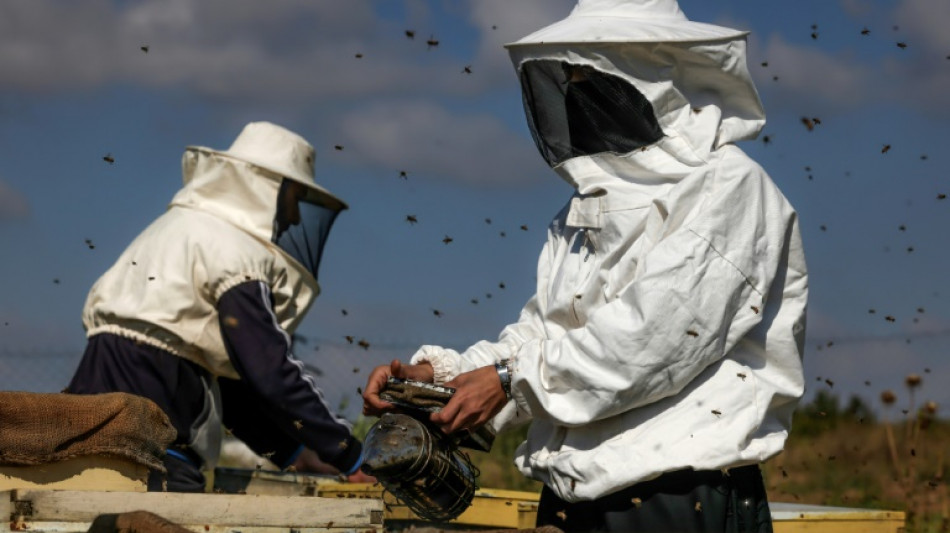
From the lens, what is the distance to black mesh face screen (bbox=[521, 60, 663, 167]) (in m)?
3.08

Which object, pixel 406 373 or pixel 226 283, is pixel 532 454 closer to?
pixel 406 373

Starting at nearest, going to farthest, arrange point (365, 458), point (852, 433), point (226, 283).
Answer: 1. point (365, 458)
2. point (226, 283)
3. point (852, 433)

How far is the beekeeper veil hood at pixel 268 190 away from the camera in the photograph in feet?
19.7

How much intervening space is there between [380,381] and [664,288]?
845 mm

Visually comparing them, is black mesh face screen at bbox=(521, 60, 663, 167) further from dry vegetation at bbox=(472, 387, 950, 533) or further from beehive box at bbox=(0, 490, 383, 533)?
dry vegetation at bbox=(472, 387, 950, 533)

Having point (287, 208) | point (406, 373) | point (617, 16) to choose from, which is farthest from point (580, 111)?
point (287, 208)

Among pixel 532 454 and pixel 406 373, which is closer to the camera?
pixel 532 454

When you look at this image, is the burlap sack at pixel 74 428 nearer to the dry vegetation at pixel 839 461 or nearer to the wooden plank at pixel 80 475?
the wooden plank at pixel 80 475

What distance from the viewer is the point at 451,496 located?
313 centimetres

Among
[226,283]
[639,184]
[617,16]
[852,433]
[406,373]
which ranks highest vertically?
[617,16]

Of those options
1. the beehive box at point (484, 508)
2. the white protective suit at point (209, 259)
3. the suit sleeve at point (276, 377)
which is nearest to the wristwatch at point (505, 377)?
the beehive box at point (484, 508)

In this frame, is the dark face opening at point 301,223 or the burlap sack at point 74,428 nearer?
the burlap sack at point 74,428

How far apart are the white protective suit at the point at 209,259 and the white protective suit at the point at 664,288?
2.59 metres

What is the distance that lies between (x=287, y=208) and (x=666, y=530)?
377 cm
